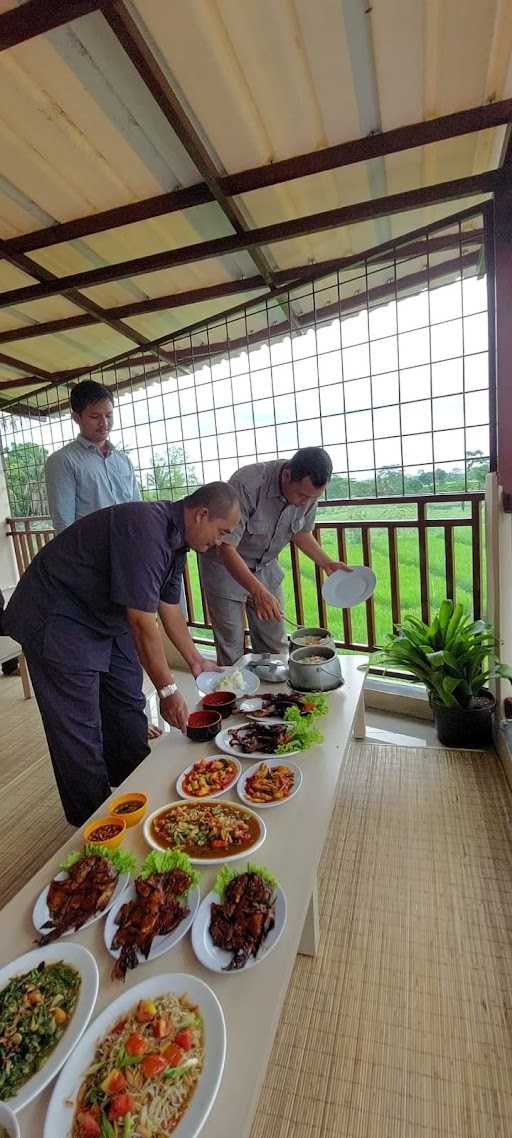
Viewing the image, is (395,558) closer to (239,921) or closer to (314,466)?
(314,466)

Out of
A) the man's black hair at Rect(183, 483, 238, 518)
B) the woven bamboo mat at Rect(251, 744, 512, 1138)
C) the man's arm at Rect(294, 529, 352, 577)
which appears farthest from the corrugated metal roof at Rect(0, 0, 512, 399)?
the woven bamboo mat at Rect(251, 744, 512, 1138)

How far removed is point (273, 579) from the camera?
Result: 2.64 metres

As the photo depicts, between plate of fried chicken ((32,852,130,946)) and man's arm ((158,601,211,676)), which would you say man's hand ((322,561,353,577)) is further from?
plate of fried chicken ((32,852,130,946))

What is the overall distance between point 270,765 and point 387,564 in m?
1.84

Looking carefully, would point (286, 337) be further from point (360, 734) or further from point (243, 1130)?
point (243, 1130)

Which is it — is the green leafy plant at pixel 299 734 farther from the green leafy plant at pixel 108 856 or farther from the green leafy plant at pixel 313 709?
the green leafy plant at pixel 108 856

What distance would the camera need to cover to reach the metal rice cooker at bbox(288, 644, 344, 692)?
1.71m

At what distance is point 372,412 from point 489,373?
0.64 metres

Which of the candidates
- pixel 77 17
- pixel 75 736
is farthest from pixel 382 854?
pixel 77 17

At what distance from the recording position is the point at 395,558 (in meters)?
2.77

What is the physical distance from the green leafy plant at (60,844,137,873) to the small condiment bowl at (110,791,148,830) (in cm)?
9

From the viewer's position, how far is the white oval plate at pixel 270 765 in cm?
118

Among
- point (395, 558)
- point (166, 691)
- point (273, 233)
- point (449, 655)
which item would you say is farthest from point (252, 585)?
point (273, 233)

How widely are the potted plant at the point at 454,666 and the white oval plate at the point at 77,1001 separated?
1.61 m
